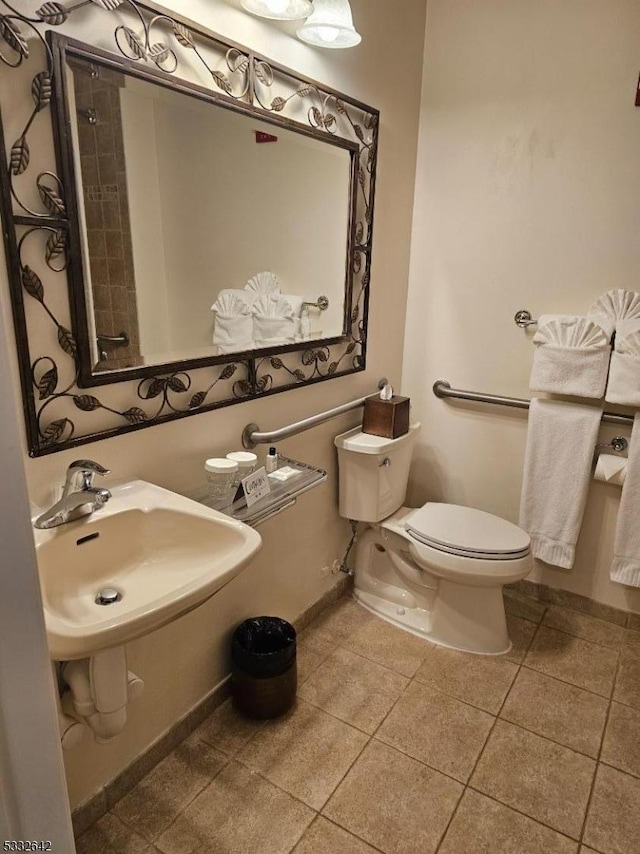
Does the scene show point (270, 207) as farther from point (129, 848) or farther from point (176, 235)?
point (129, 848)

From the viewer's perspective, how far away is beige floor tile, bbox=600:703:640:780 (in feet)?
5.42

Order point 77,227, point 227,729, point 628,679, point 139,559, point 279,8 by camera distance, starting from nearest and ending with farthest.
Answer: point 77,227 < point 139,559 < point 279,8 < point 227,729 < point 628,679

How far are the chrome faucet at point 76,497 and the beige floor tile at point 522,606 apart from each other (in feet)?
6.06

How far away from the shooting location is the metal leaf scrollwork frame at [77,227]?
1.05 meters

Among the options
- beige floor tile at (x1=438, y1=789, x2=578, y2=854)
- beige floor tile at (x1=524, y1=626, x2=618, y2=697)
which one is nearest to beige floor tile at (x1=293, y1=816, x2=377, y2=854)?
beige floor tile at (x1=438, y1=789, x2=578, y2=854)

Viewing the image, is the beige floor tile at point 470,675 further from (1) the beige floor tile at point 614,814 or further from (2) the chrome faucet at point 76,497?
(2) the chrome faucet at point 76,497

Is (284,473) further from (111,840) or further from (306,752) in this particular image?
(111,840)

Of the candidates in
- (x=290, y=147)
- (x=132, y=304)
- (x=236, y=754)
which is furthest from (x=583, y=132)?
(x=236, y=754)

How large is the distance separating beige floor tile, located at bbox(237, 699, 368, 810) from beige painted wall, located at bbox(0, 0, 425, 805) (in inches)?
10.0

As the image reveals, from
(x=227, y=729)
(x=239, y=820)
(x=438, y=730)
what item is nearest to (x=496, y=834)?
(x=438, y=730)

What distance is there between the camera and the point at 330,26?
152cm

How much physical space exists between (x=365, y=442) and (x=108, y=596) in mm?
1141

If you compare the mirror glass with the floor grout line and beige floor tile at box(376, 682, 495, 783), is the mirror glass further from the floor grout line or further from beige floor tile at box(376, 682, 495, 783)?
the floor grout line

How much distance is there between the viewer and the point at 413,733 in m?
1.75
